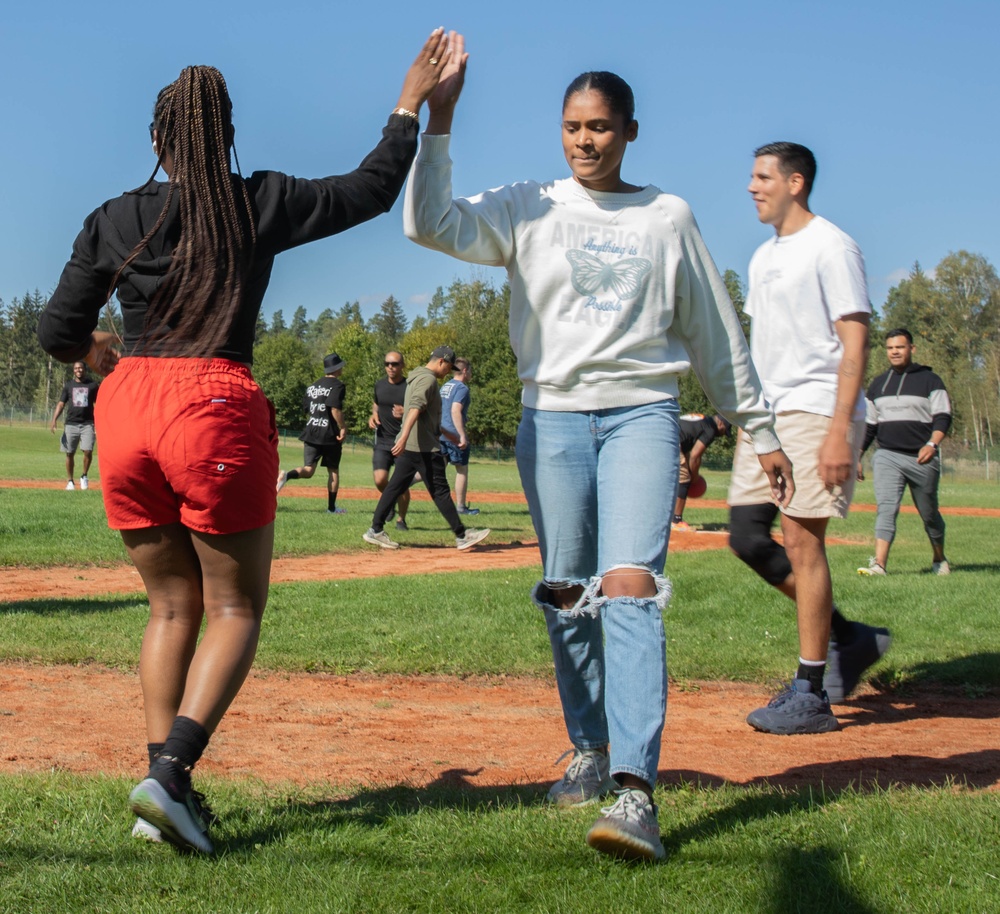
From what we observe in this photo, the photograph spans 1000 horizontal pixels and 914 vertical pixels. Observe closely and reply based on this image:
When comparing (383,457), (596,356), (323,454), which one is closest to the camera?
(596,356)

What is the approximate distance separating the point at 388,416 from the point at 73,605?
649cm

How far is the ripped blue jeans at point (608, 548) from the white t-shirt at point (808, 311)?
1.74 metres

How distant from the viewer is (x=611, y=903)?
8.58ft

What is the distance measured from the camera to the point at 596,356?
3.31m

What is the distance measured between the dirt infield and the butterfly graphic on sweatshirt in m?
1.78

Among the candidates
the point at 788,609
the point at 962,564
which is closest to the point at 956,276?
the point at 962,564

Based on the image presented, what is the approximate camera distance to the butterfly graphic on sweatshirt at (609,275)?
10.9ft

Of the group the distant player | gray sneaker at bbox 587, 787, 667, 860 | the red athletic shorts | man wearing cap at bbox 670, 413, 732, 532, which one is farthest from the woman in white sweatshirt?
man wearing cap at bbox 670, 413, 732, 532

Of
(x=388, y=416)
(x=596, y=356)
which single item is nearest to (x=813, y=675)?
(x=596, y=356)

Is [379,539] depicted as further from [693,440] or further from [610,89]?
[610,89]

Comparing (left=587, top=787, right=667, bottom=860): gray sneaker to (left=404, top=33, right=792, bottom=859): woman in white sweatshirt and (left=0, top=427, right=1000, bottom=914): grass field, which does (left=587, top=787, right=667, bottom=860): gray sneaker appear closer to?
(left=0, top=427, right=1000, bottom=914): grass field

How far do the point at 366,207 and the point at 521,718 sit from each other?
2762mm

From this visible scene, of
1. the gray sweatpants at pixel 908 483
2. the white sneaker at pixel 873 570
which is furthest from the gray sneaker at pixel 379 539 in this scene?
the gray sweatpants at pixel 908 483

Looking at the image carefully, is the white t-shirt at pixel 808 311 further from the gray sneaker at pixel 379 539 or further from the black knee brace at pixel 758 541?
the gray sneaker at pixel 379 539
